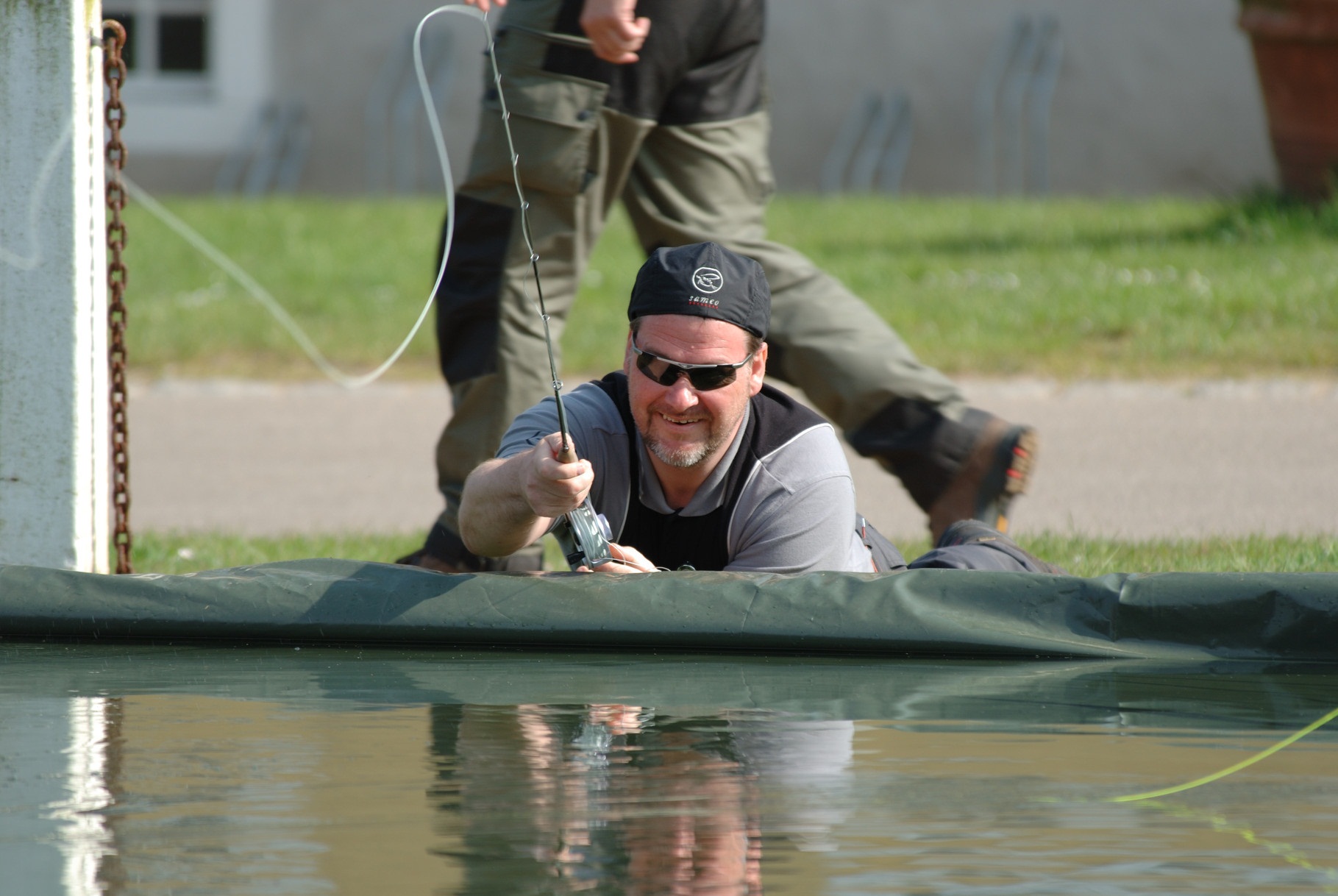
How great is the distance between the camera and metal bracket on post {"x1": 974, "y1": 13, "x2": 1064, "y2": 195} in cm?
1325

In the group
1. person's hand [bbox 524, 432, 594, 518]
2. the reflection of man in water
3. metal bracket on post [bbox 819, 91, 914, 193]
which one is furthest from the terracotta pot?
the reflection of man in water

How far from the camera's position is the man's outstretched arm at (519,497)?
9.12 ft

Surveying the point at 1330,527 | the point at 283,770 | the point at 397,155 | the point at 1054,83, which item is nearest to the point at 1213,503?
the point at 1330,527

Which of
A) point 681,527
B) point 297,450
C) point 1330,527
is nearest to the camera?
point 681,527

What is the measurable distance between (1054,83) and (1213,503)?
29.7 ft

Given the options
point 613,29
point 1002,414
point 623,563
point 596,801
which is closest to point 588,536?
point 623,563

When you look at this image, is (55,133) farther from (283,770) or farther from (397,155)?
(397,155)

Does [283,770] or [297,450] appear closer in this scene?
[283,770]

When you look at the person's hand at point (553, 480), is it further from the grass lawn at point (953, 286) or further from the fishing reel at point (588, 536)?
the grass lawn at point (953, 286)

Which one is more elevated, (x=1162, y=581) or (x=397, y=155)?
(x=397, y=155)

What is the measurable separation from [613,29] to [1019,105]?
10311 millimetres

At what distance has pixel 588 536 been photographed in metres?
2.96

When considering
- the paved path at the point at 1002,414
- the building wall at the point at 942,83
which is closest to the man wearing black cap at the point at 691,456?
the paved path at the point at 1002,414

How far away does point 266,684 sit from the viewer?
284cm
